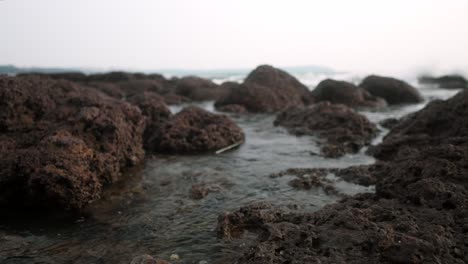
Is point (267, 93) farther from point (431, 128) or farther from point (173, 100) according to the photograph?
point (431, 128)

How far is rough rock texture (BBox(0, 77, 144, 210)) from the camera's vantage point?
519 cm

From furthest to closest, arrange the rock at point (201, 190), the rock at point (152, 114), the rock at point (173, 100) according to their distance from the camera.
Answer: the rock at point (173, 100)
the rock at point (152, 114)
the rock at point (201, 190)

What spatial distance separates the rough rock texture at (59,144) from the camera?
5188 mm

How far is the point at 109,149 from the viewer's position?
22.6 ft

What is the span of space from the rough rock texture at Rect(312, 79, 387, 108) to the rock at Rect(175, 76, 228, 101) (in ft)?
23.0

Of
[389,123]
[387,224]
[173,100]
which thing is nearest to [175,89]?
[173,100]

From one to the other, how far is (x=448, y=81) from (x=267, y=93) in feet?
92.6

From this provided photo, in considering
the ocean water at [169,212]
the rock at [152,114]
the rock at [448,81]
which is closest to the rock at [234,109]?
the rock at [152,114]

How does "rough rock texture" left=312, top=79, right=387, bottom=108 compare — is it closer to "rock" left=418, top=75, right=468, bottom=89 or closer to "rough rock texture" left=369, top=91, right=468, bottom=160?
"rough rock texture" left=369, top=91, right=468, bottom=160

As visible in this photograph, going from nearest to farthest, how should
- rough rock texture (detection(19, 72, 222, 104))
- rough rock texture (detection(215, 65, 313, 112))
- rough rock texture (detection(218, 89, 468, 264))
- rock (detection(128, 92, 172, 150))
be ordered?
rough rock texture (detection(218, 89, 468, 264))
rock (detection(128, 92, 172, 150))
rough rock texture (detection(215, 65, 313, 112))
rough rock texture (detection(19, 72, 222, 104))

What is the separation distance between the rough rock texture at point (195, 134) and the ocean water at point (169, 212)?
54 centimetres

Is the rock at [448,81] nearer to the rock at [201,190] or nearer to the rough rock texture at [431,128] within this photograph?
the rough rock texture at [431,128]

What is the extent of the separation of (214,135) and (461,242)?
6.87m

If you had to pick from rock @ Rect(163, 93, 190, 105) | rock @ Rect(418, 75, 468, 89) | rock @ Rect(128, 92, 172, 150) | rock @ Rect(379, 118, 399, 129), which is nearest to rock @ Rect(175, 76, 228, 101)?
rock @ Rect(163, 93, 190, 105)
